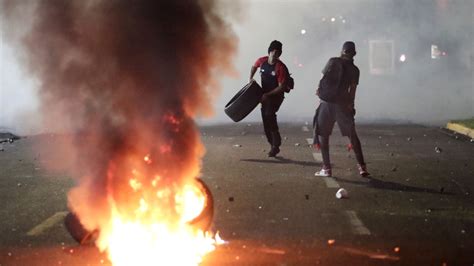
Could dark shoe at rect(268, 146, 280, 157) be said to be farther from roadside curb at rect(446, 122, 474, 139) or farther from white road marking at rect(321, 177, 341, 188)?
roadside curb at rect(446, 122, 474, 139)

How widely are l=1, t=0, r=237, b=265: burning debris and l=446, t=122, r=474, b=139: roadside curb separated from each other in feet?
39.4

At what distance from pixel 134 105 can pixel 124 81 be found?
0.66 ft

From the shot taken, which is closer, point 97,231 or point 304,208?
point 97,231

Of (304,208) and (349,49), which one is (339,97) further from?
(304,208)

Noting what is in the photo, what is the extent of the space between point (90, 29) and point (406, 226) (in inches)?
134

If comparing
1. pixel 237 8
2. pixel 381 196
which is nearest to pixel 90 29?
pixel 237 8

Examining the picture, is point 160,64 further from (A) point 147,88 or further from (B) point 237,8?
(B) point 237,8

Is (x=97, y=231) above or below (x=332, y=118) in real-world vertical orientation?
below

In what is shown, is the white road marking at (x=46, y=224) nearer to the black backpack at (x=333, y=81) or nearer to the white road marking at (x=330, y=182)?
the white road marking at (x=330, y=182)

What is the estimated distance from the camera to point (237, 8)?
25.5ft

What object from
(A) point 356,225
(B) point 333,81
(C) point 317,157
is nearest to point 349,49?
(B) point 333,81

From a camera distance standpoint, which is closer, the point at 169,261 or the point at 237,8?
the point at 169,261

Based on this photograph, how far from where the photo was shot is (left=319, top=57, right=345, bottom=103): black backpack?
37.4 feet

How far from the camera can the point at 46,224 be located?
8625 mm
